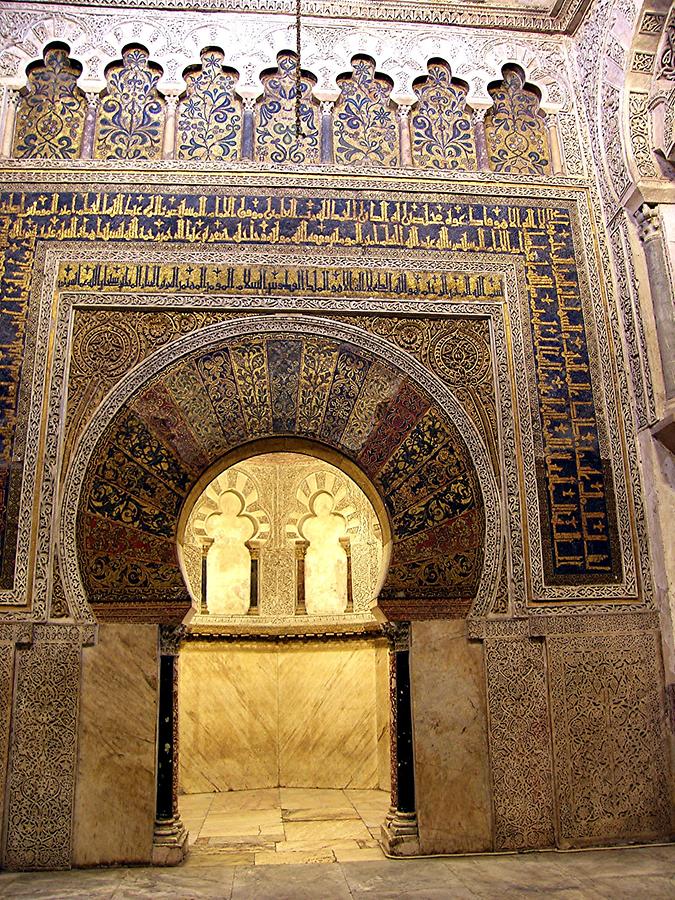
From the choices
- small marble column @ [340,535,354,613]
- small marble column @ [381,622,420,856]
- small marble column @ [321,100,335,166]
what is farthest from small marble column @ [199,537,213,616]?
small marble column @ [321,100,335,166]

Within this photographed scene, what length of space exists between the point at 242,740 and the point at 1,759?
3161 mm

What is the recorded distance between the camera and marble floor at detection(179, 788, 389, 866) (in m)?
4.69

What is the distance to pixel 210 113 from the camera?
596 cm

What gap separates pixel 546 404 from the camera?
17.5 ft

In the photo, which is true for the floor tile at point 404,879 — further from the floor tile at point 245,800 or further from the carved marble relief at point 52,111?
the carved marble relief at point 52,111

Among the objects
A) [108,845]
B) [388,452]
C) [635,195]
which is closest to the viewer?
[108,845]

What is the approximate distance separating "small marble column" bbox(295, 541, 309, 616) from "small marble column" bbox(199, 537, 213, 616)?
0.87 m

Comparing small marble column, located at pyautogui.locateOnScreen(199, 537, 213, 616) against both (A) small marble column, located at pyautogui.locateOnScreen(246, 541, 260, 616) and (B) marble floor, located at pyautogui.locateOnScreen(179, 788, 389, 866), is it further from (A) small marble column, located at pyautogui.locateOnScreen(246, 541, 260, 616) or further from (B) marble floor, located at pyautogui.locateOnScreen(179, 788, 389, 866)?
(B) marble floor, located at pyautogui.locateOnScreen(179, 788, 389, 866)

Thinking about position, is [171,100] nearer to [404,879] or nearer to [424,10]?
[424,10]

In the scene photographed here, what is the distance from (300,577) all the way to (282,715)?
4.28 feet

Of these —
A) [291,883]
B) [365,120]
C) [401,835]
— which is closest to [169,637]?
[291,883]

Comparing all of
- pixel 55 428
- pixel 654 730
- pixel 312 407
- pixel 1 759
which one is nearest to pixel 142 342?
pixel 55 428

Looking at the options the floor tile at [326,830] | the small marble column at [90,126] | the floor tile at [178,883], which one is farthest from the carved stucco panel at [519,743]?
the small marble column at [90,126]

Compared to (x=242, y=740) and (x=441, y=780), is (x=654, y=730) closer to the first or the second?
(x=441, y=780)
